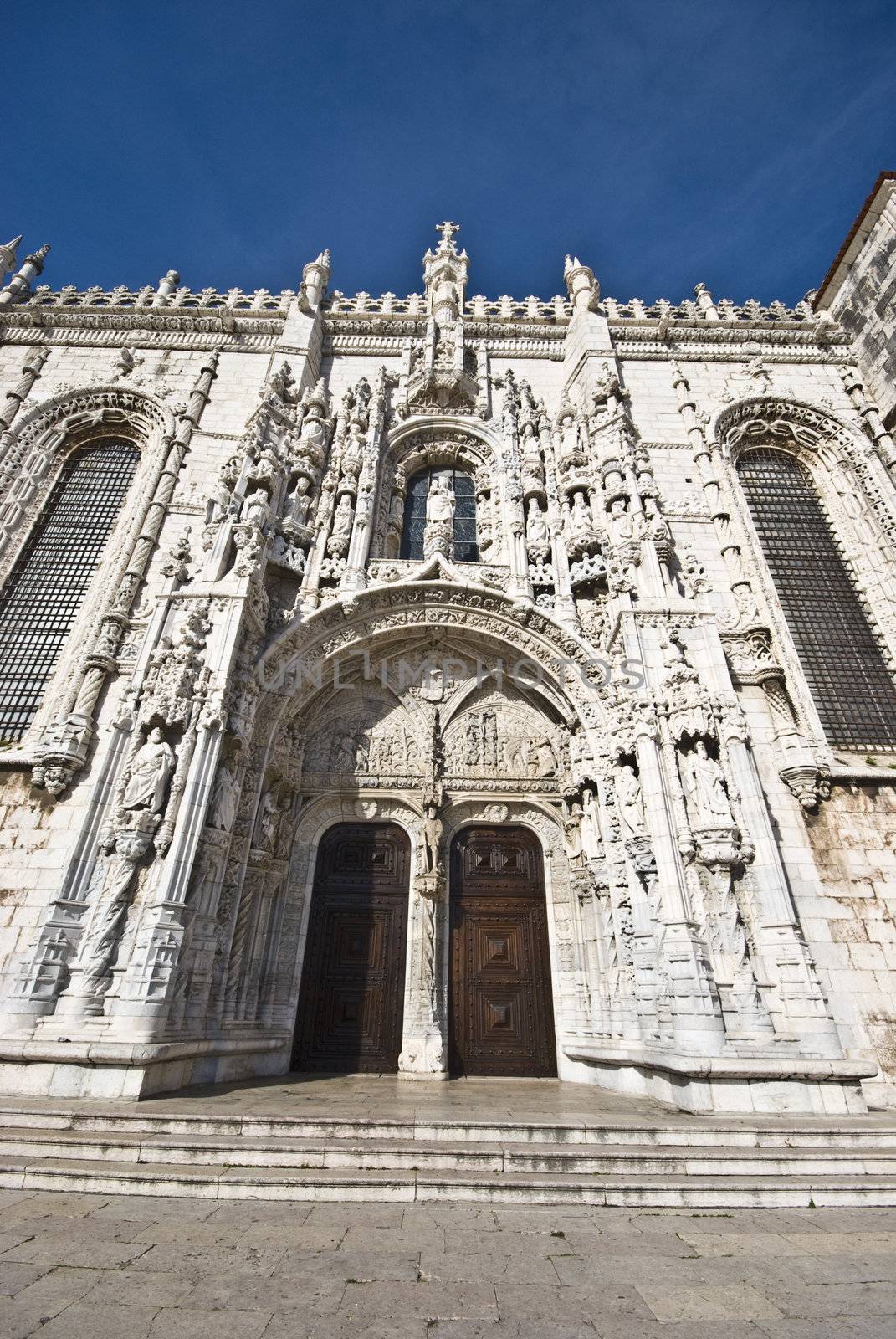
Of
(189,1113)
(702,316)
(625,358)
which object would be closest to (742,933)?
(189,1113)

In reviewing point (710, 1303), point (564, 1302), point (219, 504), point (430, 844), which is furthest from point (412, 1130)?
point (219, 504)

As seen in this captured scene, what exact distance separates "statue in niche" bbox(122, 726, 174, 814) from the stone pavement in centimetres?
379

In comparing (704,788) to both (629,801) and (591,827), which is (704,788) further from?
(591,827)

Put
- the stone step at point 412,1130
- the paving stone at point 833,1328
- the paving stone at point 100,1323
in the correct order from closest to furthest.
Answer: the paving stone at point 100,1323, the paving stone at point 833,1328, the stone step at point 412,1130

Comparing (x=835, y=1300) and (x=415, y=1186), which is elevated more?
(x=415, y=1186)

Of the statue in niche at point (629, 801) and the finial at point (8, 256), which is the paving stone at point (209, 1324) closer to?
the statue in niche at point (629, 801)

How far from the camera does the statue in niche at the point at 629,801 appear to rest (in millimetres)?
8004

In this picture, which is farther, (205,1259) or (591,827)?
(591,827)

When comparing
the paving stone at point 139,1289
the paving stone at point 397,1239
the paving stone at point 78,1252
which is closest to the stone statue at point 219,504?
the paving stone at point 78,1252

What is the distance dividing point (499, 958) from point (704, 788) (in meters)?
4.10

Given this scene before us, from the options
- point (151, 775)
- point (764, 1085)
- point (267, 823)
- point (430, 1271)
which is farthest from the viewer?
point (267, 823)

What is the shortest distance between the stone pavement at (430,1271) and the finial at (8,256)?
64.1 feet

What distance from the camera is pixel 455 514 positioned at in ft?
42.2

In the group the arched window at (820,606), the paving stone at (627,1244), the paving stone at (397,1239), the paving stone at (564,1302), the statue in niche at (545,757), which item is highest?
the arched window at (820,606)
